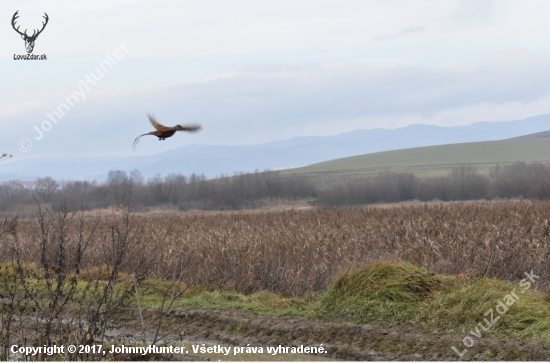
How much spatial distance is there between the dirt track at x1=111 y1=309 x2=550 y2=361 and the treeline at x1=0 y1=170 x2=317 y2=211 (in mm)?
55765

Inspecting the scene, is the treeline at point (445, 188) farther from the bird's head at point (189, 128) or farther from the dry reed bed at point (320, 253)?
the bird's head at point (189, 128)

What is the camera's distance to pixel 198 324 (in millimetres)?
11492

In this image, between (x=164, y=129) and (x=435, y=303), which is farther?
(x=435, y=303)

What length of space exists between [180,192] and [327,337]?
70.0 m

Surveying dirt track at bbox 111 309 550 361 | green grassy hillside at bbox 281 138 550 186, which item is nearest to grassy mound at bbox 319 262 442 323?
dirt track at bbox 111 309 550 361

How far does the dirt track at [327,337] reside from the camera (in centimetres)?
849

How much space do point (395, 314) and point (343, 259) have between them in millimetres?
4051

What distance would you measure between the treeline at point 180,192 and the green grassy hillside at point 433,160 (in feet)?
64.2

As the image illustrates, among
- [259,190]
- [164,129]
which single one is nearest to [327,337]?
[164,129]

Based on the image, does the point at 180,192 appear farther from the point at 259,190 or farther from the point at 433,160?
the point at 433,160

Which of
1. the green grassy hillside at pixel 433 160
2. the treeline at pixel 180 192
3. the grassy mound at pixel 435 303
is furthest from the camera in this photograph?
the green grassy hillside at pixel 433 160

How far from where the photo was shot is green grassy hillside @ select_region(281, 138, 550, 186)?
11300 centimetres

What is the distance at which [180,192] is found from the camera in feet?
258

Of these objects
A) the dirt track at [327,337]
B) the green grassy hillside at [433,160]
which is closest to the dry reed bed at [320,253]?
the dirt track at [327,337]
